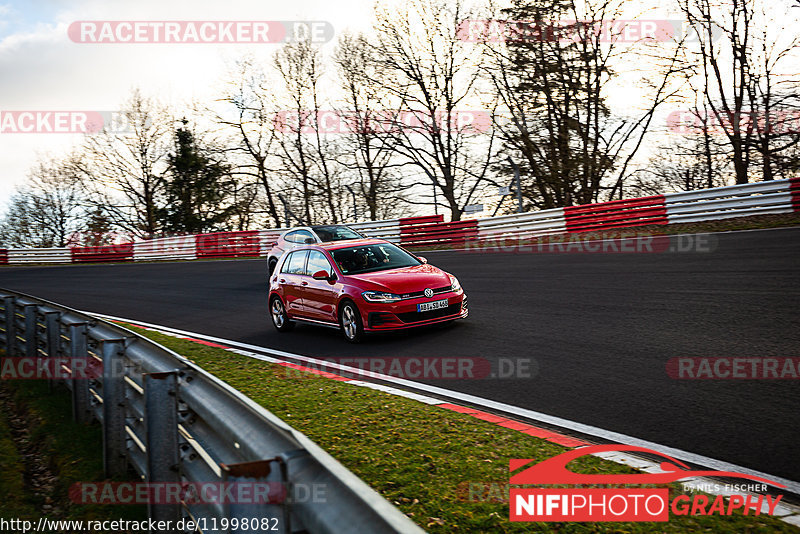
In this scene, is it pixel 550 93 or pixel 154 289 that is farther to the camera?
pixel 550 93

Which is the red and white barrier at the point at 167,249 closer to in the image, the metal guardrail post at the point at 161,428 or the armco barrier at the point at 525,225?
the armco barrier at the point at 525,225

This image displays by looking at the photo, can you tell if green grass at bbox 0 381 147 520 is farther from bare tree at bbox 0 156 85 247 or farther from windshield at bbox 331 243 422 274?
bare tree at bbox 0 156 85 247

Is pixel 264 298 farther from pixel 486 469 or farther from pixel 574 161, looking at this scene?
pixel 574 161

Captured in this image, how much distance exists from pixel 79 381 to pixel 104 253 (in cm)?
3628

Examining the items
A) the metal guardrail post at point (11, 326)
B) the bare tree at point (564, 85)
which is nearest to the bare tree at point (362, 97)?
the bare tree at point (564, 85)

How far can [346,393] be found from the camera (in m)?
7.50

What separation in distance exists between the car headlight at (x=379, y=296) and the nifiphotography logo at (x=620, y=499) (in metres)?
5.82

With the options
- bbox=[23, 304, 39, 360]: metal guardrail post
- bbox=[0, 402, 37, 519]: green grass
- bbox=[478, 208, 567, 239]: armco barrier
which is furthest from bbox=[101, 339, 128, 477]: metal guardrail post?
bbox=[478, 208, 567, 239]: armco barrier

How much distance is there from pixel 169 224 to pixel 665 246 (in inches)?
2000

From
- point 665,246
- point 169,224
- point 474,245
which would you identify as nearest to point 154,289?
point 474,245

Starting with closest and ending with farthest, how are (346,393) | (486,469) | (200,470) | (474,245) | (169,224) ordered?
1. (200,470)
2. (486,469)
3. (346,393)
4. (474,245)
5. (169,224)

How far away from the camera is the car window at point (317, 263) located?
11641mm

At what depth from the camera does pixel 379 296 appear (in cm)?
1044

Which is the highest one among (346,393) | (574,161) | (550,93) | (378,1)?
(378,1)
